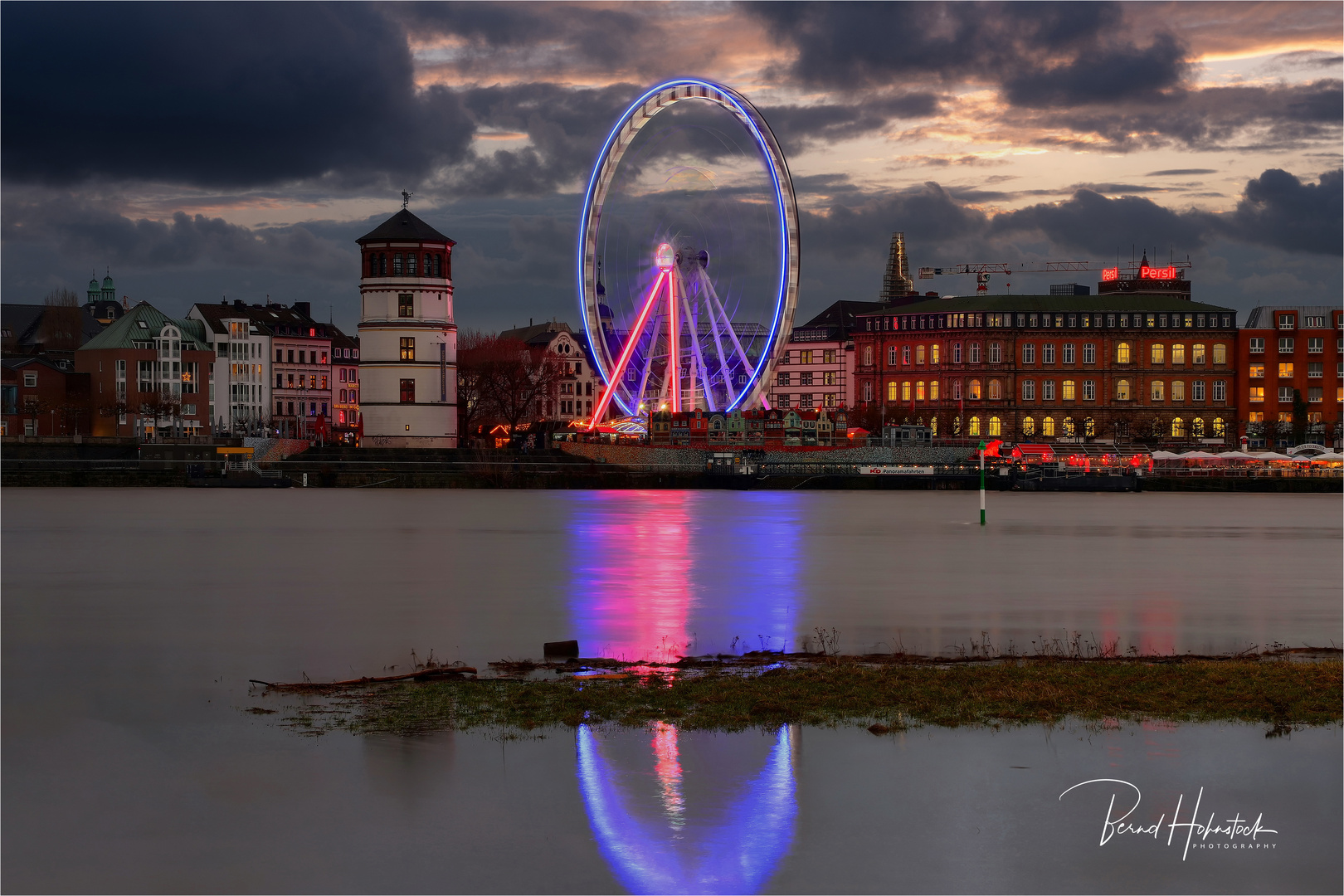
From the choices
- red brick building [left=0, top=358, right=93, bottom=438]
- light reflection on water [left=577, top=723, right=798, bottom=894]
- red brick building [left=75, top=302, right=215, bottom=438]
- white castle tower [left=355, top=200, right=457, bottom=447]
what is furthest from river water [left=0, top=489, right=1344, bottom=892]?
red brick building [left=0, top=358, right=93, bottom=438]

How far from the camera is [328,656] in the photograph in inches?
946

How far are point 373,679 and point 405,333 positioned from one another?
277 ft

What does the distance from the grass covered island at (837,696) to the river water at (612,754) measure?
0.66 m

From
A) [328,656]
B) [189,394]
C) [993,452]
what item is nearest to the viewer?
[328,656]

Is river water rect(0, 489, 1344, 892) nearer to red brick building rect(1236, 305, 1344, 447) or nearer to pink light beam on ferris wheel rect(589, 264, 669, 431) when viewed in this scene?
pink light beam on ferris wheel rect(589, 264, 669, 431)

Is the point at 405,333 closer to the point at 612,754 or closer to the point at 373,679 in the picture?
the point at 373,679

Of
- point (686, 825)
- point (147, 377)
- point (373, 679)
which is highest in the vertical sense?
point (147, 377)

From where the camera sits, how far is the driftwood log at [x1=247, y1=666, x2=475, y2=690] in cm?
2048

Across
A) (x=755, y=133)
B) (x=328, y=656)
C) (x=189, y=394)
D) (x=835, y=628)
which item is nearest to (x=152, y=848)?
(x=328, y=656)

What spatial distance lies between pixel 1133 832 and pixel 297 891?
723 centimetres

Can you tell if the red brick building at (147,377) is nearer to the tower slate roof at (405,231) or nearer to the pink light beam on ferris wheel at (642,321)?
the tower slate roof at (405,231)

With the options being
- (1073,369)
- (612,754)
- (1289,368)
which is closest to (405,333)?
(612,754)

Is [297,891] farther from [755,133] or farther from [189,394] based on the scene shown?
[189,394]

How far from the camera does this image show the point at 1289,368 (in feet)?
544
